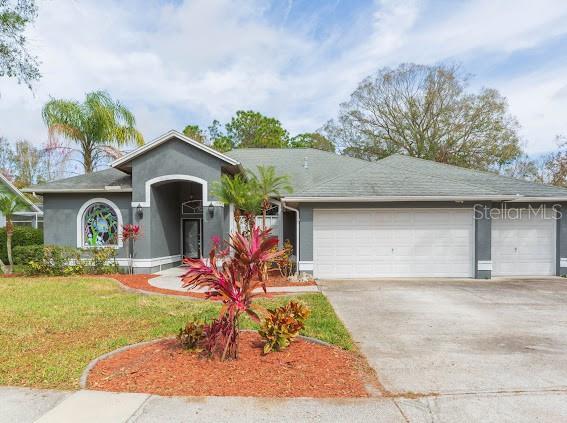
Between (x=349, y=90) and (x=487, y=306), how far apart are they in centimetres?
2869

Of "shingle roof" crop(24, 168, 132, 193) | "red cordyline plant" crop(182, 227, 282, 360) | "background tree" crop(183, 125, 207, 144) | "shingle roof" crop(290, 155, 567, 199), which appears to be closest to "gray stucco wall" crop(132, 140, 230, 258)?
"shingle roof" crop(24, 168, 132, 193)

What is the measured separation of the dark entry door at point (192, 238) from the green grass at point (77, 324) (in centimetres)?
612

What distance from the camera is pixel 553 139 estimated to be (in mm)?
28453

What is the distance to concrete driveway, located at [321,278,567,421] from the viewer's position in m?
4.05

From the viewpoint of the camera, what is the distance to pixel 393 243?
13125mm

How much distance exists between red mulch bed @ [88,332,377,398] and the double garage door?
303 inches

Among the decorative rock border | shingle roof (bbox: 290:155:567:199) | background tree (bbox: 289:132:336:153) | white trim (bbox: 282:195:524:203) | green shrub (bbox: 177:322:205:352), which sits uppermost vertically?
background tree (bbox: 289:132:336:153)

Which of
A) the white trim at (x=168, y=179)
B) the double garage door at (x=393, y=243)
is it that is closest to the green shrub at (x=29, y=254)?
the white trim at (x=168, y=179)

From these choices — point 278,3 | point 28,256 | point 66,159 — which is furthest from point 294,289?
point 66,159

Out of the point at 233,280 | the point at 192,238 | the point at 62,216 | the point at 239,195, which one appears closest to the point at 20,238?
the point at 62,216

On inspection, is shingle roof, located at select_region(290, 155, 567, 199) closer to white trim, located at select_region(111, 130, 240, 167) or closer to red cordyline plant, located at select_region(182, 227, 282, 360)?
white trim, located at select_region(111, 130, 240, 167)

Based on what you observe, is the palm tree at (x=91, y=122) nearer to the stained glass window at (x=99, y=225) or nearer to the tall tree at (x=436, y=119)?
the stained glass window at (x=99, y=225)

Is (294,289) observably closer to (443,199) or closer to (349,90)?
(443,199)

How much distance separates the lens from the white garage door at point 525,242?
1366cm
